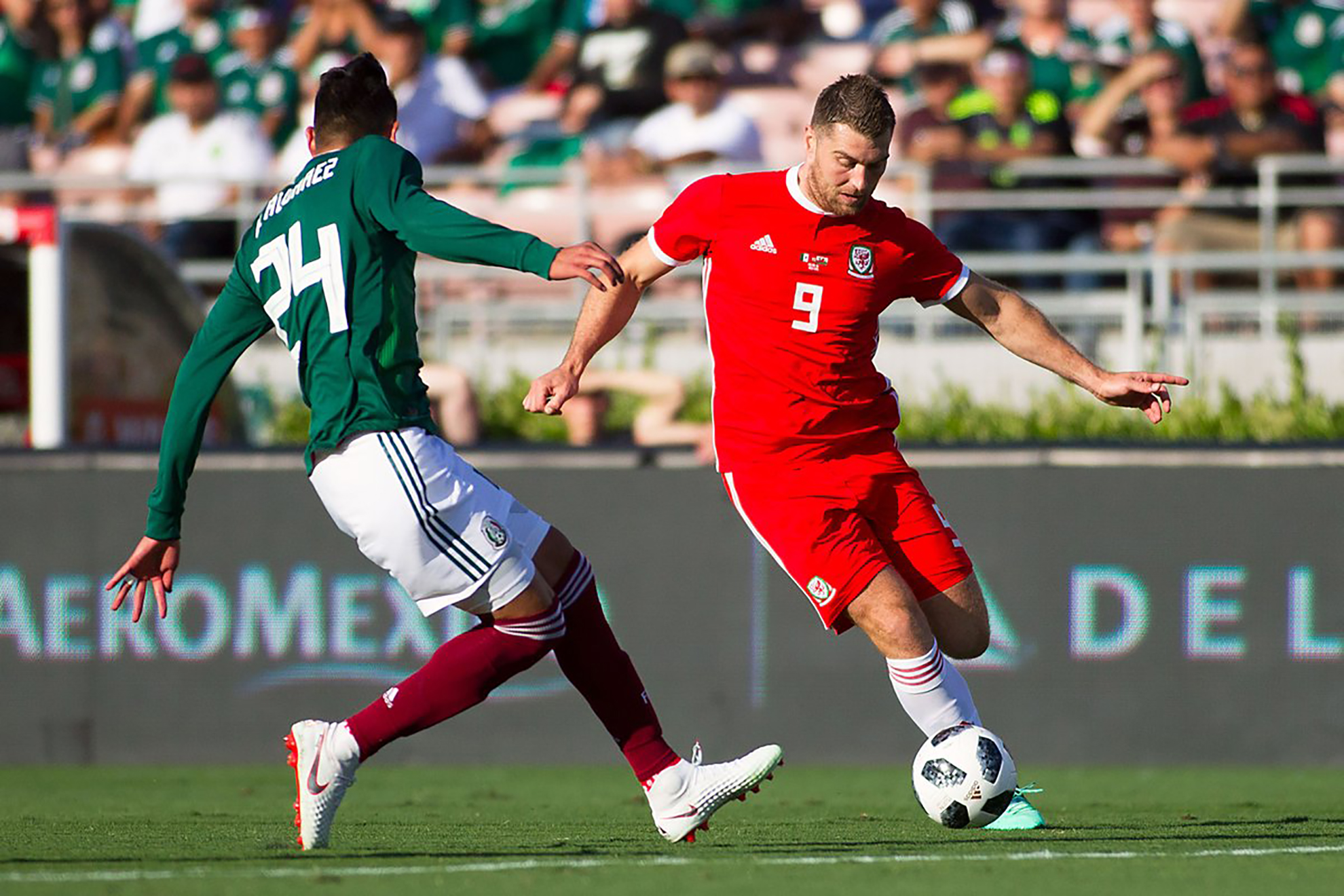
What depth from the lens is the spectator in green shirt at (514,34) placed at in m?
15.6

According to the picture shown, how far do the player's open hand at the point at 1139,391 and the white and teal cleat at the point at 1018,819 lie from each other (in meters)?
1.26

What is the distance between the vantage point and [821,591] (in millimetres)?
6238

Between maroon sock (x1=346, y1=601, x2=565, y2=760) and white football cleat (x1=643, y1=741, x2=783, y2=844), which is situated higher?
maroon sock (x1=346, y1=601, x2=565, y2=760)

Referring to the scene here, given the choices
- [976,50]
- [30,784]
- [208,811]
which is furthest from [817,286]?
[976,50]

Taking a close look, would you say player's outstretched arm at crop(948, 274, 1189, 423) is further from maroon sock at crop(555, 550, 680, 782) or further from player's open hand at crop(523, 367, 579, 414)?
maroon sock at crop(555, 550, 680, 782)

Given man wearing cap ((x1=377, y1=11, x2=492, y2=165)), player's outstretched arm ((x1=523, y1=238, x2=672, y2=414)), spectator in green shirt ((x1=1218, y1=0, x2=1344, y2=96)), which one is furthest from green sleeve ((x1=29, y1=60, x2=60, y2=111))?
player's outstretched arm ((x1=523, y1=238, x2=672, y2=414))

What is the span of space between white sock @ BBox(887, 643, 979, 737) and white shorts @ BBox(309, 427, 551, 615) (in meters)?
1.39

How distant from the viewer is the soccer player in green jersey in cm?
541

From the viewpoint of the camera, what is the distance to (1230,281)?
41.2 ft

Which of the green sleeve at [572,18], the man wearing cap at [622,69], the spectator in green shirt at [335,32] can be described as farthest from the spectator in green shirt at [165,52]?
the man wearing cap at [622,69]

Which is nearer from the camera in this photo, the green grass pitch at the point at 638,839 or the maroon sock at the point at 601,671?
the green grass pitch at the point at 638,839

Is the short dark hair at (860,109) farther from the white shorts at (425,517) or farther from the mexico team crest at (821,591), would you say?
the white shorts at (425,517)

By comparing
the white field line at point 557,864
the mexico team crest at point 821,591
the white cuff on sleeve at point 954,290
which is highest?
the white cuff on sleeve at point 954,290

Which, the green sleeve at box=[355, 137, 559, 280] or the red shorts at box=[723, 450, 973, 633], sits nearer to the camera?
the green sleeve at box=[355, 137, 559, 280]
